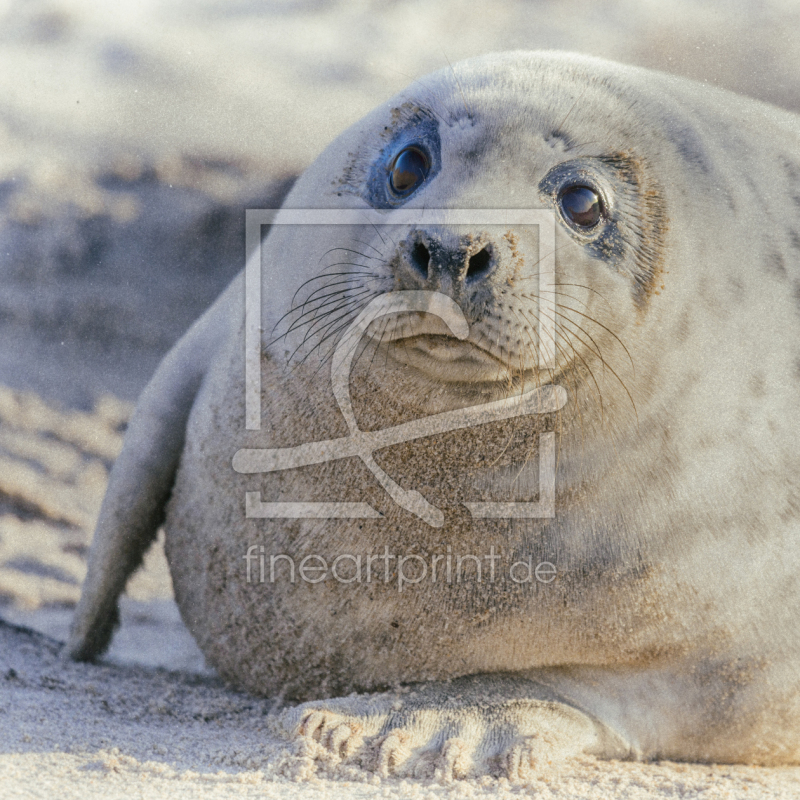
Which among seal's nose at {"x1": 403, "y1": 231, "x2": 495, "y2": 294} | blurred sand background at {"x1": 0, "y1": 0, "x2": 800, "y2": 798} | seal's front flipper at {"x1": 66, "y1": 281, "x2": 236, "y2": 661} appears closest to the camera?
seal's nose at {"x1": 403, "y1": 231, "x2": 495, "y2": 294}

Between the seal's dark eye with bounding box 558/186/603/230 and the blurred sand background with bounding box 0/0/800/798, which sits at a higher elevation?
the blurred sand background with bounding box 0/0/800/798

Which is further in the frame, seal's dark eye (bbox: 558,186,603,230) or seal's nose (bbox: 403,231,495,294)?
seal's dark eye (bbox: 558,186,603,230)

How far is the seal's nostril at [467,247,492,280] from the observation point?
147cm

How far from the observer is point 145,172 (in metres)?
4.38

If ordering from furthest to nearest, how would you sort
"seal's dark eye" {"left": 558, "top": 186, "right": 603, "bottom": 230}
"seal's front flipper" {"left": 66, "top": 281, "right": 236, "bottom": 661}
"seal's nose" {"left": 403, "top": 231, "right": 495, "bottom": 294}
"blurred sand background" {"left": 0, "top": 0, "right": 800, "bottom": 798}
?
"blurred sand background" {"left": 0, "top": 0, "right": 800, "bottom": 798}
"seal's front flipper" {"left": 66, "top": 281, "right": 236, "bottom": 661}
"seal's dark eye" {"left": 558, "top": 186, "right": 603, "bottom": 230}
"seal's nose" {"left": 403, "top": 231, "right": 495, "bottom": 294}

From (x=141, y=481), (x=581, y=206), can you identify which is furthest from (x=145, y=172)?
(x=581, y=206)

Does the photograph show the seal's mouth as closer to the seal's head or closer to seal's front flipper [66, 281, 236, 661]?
the seal's head

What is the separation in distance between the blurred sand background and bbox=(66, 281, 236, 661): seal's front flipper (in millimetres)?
139

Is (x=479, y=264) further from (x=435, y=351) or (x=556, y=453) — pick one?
(x=556, y=453)

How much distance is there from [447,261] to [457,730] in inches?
31.8

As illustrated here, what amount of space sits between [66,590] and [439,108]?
2.10 metres

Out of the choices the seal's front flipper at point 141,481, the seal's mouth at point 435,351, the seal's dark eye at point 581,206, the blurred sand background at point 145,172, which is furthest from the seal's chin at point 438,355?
the blurred sand background at point 145,172

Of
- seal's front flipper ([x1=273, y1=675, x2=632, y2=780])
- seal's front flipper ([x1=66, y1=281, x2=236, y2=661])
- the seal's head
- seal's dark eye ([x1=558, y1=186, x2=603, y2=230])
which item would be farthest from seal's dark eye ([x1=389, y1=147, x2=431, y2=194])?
seal's front flipper ([x1=273, y1=675, x2=632, y2=780])

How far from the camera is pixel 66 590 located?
3170mm
